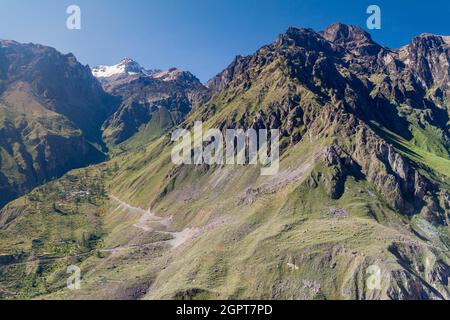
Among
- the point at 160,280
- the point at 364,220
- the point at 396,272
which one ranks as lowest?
the point at 160,280

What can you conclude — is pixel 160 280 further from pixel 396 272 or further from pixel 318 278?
pixel 396 272

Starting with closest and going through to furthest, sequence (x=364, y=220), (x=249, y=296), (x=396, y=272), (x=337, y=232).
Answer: (x=396, y=272), (x=249, y=296), (x=337, y=232), (x=364, y=220)

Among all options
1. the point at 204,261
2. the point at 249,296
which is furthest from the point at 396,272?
the point at 204,261

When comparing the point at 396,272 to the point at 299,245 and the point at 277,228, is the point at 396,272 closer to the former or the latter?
the point at 299,245

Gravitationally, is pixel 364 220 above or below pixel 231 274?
above
